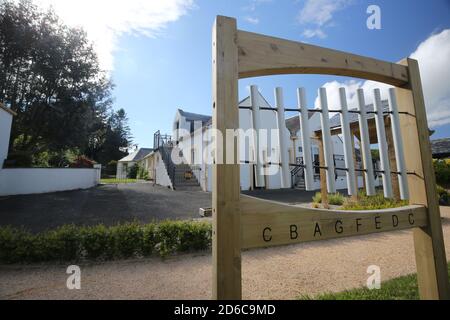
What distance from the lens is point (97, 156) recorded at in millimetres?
41469

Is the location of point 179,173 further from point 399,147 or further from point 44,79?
point 399,147

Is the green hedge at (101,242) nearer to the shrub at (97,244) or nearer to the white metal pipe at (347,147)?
the shrub at (97,244)

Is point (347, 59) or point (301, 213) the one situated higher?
point (347, 59)

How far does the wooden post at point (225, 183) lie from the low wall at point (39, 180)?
1370cm

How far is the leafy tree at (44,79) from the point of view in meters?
13.1

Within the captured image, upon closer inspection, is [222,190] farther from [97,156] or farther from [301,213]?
[97,156]

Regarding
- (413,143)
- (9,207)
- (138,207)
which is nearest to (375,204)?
(413,143)

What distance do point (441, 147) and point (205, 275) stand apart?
21.9 m

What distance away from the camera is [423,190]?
2.06 metres

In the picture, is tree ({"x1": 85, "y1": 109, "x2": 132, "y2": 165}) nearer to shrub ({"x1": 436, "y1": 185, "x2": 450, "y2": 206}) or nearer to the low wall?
the low wall

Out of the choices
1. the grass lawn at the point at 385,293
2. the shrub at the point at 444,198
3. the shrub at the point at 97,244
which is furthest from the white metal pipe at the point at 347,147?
the shrub at the point at 444,198

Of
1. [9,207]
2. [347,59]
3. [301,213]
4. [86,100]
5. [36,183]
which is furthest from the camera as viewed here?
[86,100]

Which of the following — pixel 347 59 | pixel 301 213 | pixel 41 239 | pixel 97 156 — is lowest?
pixel 41 239
